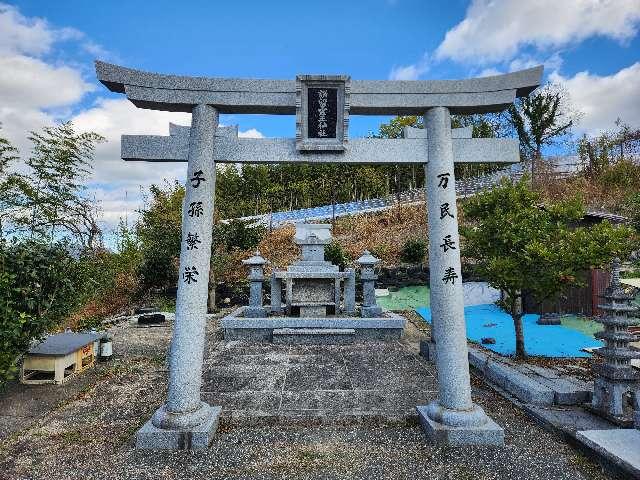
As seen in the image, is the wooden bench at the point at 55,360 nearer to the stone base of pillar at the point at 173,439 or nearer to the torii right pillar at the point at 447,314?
the stone base of pillar at the point at 173,439

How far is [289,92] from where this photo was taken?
4855 mm

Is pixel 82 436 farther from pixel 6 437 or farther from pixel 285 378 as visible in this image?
pixel 285 378

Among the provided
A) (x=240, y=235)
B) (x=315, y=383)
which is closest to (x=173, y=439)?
(x=315, y=383)

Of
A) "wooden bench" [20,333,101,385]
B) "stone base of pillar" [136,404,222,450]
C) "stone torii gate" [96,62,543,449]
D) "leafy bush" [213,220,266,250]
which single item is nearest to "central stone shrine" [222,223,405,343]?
"wooden bench" [20,333,101,385]

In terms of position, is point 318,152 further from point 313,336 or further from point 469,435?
point 313,336

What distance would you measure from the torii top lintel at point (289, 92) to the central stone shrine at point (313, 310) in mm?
6174

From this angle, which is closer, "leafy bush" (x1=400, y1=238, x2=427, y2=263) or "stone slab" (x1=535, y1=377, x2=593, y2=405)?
"stone slab" (x1=535, y1=377, x2=593, y2=405)

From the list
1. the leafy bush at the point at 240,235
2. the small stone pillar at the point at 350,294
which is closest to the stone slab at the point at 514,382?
the small stone pillar at the point at 350,294

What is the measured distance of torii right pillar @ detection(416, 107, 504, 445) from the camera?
4469 millimetres

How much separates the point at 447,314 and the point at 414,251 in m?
15.2

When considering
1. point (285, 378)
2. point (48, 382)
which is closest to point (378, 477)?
point (285, 378)

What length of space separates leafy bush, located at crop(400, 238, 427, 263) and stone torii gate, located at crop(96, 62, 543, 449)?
14737 mm

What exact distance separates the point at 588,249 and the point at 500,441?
3.81 metres

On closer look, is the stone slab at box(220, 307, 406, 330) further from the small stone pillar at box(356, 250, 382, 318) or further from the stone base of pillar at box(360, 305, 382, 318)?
the small stone pillar at box(356, 250, 382, 318)
